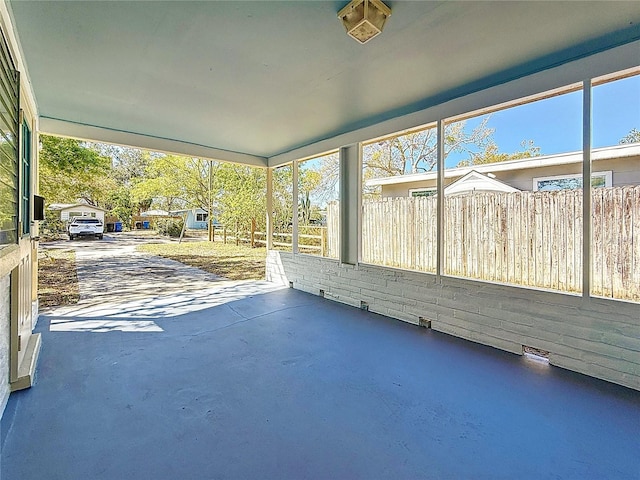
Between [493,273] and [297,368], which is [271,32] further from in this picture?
[493,273]

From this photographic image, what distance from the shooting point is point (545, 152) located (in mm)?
3268

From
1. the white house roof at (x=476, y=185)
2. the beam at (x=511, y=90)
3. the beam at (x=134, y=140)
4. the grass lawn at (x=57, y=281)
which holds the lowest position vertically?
the grass lawn at (x=57, y=281)

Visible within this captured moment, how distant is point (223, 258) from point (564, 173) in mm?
9547

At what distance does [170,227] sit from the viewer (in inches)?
736

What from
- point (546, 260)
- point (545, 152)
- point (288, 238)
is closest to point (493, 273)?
point (546, 260)

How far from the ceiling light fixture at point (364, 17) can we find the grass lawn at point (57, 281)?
5521mm

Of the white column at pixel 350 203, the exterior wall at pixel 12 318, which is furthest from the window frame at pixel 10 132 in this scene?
the white column at pixel 350 203

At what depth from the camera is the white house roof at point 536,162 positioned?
2729 millimetres

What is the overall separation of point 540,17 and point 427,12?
0.80 m

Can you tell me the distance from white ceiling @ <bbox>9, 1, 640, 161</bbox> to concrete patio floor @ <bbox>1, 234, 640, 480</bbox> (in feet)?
8.69

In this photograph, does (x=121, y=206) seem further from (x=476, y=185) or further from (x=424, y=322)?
(x=476, y=185)

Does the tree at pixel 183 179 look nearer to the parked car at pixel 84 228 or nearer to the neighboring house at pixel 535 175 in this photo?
the parked car at pixel 84 228

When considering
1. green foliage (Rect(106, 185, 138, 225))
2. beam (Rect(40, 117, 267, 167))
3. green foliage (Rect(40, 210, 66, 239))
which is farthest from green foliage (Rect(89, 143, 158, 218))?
beam (Rect(40, 117, 267, 167))

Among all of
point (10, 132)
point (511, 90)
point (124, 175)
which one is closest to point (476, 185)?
point (511, 90)
